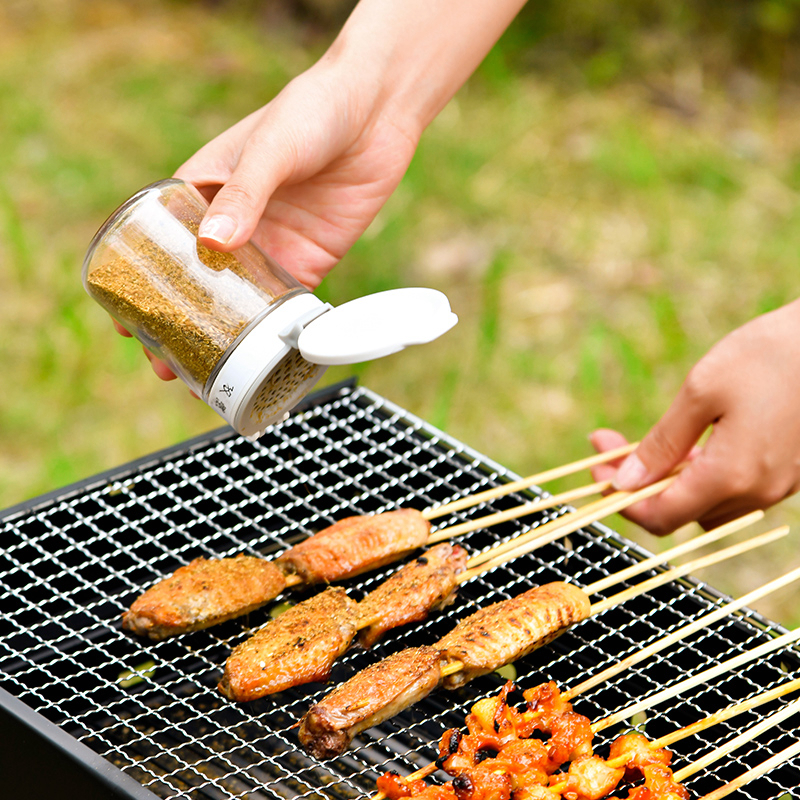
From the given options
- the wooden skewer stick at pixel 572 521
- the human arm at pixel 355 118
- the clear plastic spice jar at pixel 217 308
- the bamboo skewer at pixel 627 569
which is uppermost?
the human arm at pixel 355 118

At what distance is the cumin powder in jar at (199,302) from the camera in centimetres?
205

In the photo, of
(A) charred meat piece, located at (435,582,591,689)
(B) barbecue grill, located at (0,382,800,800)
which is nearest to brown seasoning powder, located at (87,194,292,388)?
(B) barbecue grill, located at (0,382,800,800)

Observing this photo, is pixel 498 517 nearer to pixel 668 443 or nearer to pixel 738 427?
pixel 668 443

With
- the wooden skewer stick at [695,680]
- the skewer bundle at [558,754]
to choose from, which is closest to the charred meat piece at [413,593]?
the skewer bundle at [558,754]

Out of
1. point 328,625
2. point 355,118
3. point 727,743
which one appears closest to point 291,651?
point 328,625

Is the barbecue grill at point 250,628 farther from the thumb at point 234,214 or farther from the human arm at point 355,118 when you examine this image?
the thumb at point 234,214

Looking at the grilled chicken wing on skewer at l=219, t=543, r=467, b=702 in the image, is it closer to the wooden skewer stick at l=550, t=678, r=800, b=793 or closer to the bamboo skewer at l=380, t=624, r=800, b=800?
the bamboo skewer at l=380, t=624, r=800, b=800

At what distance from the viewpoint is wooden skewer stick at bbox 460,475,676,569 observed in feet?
8.63

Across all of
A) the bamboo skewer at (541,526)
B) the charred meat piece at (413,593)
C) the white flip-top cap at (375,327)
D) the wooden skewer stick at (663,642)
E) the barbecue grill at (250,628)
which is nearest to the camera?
the white flip-top cap at (375,327)

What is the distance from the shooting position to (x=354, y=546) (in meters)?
2.55

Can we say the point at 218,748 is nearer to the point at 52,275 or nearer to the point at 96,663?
the point at 96,663

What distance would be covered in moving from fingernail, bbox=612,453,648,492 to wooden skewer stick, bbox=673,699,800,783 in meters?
0.82

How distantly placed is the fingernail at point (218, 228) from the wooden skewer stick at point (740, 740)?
4.75 feet

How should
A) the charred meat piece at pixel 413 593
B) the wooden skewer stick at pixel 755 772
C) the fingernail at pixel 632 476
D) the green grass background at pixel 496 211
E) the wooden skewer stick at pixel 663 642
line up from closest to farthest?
the wooden skewer stick at pixel 755 772
the wooden skewer stick at pixel 663 642
the charred meat piece at pixel 413 593
the fingernail at pixel 632 476
the green grass background at pixel 496 211
